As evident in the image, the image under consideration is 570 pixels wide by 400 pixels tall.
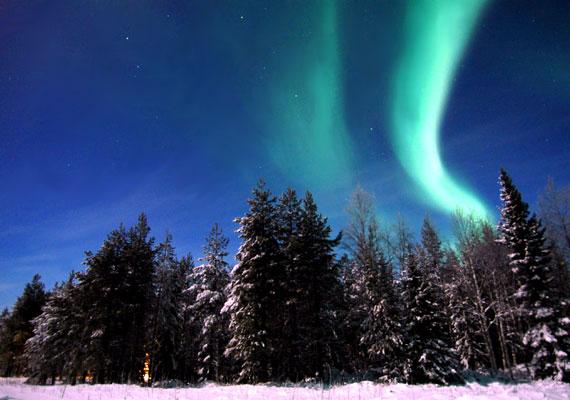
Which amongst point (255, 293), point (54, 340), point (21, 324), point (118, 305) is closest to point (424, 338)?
point (255, 293)

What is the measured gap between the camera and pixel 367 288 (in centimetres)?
2202

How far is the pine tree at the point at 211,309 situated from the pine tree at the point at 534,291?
21.4m

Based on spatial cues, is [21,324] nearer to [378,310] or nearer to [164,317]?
[164,317]

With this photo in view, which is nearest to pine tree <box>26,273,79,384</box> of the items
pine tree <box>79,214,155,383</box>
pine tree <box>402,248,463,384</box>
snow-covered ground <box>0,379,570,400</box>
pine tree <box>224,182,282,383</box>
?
pine tree <box>79,214,155,383</box>

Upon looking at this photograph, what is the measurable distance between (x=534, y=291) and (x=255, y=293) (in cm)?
1795

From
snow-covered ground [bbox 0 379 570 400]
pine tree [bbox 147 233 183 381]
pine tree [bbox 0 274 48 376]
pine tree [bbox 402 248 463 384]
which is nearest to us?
snow-covered ground [bbox 0 379 570 400]

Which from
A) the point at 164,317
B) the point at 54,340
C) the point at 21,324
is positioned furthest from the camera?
the point at 21,324

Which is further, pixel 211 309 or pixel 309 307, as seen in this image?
pixel 211 309

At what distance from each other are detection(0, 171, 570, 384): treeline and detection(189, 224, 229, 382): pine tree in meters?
0.10

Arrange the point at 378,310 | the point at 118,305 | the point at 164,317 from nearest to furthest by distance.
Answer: the point at 378,310
the point at 118,305
the point at 164,317

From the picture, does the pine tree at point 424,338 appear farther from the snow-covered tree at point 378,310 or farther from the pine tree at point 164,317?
the pine tree at point 164,317

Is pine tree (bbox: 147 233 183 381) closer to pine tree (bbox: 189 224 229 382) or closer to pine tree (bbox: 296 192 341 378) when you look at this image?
pine tree (bbox: 189 224 229 382)

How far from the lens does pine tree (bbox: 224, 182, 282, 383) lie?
21.0 meters

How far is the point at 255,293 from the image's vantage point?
2233 centimetres
